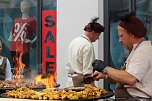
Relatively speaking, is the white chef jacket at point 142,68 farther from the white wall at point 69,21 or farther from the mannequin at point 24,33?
the mannequin at point 24,33

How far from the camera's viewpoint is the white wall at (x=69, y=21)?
7453mm

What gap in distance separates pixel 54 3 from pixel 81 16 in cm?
106

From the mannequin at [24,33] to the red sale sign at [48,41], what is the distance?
347 millimetres

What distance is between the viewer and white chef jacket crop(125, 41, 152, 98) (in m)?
3.94

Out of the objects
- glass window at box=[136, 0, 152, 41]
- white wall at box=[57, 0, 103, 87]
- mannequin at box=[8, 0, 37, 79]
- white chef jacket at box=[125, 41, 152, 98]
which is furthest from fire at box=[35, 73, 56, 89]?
mannequin at box=[8, 0, 37, 79]

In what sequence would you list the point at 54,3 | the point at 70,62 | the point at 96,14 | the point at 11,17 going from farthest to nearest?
the point at 11,17, the point at 54,3, the point at 96,14, the point at 70,62

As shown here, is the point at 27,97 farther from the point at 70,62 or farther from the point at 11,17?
the point at 11,17

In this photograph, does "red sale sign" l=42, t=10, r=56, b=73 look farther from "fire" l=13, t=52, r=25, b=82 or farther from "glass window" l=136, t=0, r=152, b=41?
"glass window" l=136, t=0, r=152, b=41

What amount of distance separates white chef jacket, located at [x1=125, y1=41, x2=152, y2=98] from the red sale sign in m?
4.24

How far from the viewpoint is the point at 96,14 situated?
7406 mm

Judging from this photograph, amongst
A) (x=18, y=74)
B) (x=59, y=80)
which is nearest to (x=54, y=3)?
(x=59, y=80)

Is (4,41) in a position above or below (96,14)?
below

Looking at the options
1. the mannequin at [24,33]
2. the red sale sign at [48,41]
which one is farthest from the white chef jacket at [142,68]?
the mannequin at [24,33]

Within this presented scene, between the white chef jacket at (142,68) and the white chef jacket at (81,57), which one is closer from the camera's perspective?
the white chef jacket at (142,68)
